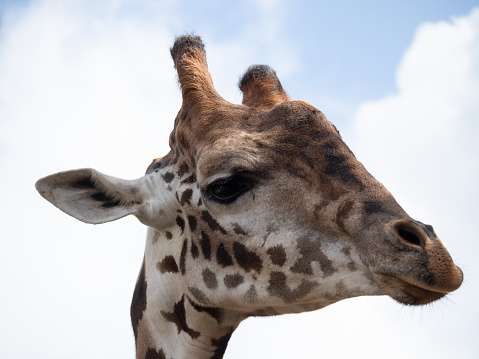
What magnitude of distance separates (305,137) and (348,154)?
0.41 metres

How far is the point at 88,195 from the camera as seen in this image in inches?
244

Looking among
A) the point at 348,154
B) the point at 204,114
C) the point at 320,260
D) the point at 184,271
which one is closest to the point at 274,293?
the point at 320,260

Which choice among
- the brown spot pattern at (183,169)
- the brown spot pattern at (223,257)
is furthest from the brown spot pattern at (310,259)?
the brown spot pattern at (183,169)

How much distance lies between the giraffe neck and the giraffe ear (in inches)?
22.0

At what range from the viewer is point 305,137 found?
5516 millimetres

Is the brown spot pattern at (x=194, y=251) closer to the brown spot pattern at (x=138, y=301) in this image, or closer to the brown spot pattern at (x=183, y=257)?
the brown spot pattern at (x=183, y=257)

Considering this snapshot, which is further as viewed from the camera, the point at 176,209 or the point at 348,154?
the point at 176,209

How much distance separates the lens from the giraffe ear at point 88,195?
20.0 feet

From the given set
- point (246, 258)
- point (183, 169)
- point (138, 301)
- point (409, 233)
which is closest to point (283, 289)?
point (246, 258)

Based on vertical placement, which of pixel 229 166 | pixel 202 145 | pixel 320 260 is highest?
pixel 202 145

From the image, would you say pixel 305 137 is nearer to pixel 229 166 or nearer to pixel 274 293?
pixel 229 166

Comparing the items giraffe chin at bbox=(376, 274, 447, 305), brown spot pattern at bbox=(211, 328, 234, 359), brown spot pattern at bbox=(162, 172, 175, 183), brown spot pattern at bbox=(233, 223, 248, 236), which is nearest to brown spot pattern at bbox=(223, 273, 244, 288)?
brown spot pattern at bbox=(233, 223, 248, 236)

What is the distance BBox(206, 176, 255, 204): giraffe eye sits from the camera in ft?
18.1

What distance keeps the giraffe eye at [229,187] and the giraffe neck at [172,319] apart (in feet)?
3.00
